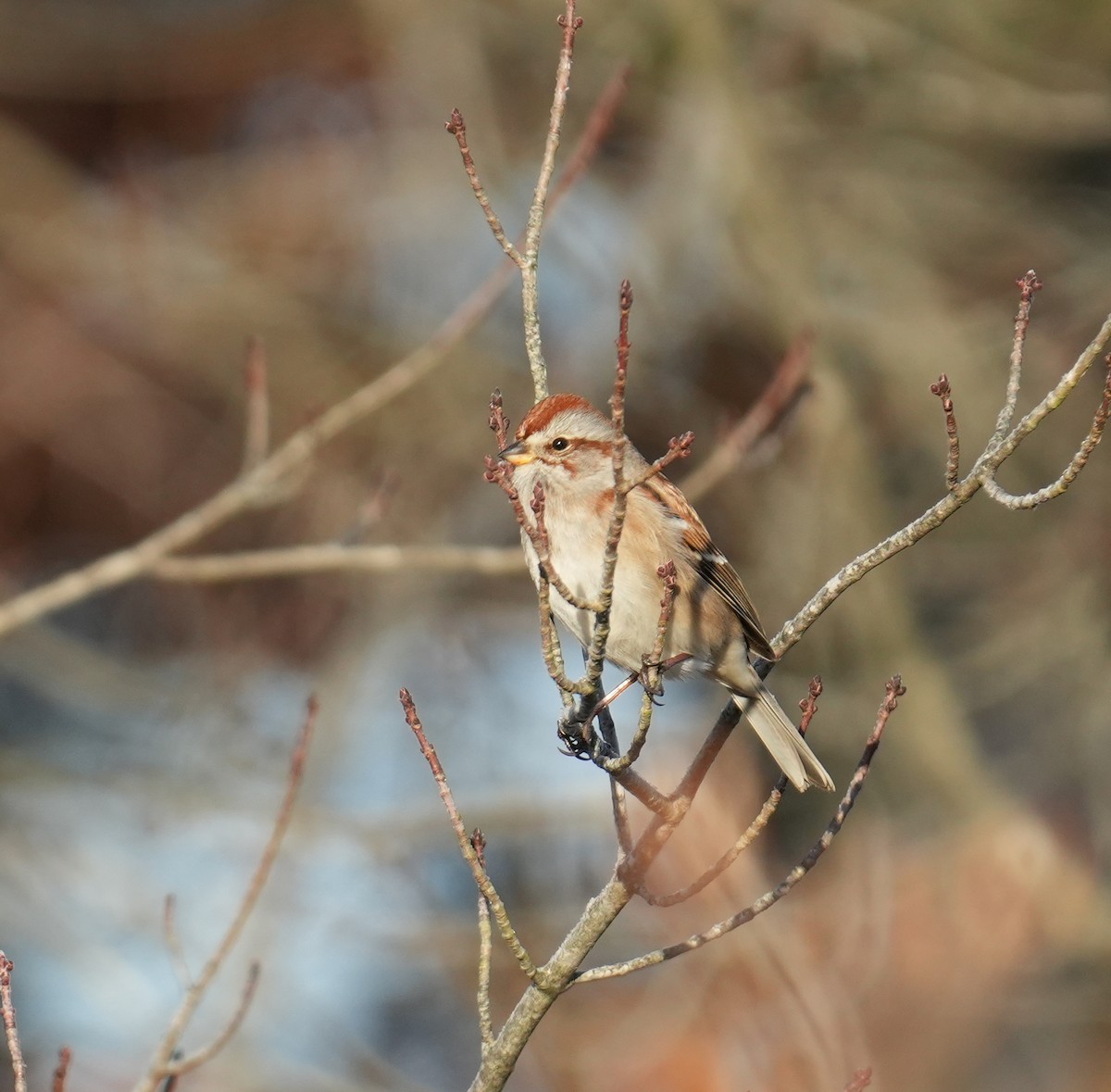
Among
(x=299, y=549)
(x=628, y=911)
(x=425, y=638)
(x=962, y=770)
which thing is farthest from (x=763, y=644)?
(x=425, y=638)

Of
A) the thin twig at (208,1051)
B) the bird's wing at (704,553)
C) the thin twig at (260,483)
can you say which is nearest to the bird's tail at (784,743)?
the bird's wing at (704,553)

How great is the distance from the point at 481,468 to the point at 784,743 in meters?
5.15

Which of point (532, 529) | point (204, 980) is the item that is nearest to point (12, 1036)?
point (204, 980)

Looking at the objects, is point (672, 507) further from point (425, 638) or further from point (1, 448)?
point (1, 448)

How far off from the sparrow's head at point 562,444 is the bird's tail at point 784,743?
0.85 meters

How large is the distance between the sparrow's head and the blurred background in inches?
102

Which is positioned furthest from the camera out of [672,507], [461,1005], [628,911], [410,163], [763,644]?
[410,163]

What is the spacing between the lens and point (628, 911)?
7.31m

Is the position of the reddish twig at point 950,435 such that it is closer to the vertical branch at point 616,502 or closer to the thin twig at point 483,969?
the vertical branch at point 616,502

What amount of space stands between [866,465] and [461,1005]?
394cm

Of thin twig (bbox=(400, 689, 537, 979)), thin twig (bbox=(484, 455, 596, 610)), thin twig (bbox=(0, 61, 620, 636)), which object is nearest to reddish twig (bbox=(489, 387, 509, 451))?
thin twig (bbox=(484, 455, 596, 610))

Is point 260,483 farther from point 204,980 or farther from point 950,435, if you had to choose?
point 950,435

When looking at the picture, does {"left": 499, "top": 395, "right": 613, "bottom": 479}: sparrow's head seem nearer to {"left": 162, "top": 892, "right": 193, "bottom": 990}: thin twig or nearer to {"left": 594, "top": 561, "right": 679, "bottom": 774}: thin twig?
{"left": 594, "top": 561, "right": 679, "bottom": 774}: thin twig

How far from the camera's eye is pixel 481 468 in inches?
355
